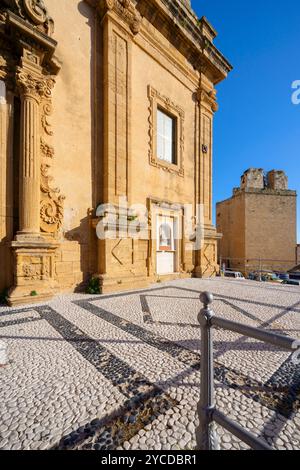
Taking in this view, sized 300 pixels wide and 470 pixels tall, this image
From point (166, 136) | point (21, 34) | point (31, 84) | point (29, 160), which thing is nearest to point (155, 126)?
point (166, 136)

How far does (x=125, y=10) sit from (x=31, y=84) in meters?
4.25

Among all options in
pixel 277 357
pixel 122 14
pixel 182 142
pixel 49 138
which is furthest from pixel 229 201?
pixel 277 357

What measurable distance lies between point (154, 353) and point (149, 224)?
217 inches

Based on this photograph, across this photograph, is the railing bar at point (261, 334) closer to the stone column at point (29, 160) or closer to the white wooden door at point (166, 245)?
the stone column at point (29, 160)

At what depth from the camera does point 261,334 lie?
1002 millimetres

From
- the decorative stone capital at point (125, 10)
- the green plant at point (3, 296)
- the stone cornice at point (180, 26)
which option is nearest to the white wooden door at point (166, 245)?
the green plant at point (3, 296)

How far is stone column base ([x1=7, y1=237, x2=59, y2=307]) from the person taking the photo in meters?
4.61

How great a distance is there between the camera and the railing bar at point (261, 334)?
0.90 metres

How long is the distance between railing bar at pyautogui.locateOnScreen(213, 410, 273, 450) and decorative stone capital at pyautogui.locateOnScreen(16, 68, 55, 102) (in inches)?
258

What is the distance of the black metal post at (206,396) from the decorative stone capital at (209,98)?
440 inches

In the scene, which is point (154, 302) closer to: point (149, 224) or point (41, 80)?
point (149, 224)

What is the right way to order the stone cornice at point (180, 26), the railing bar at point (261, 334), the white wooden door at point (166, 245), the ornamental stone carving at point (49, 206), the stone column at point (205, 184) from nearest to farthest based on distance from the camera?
1. the railing bar at point (261, 334)
2. the ornamental stone carving at point (49, 206)
3. the stone cornice at point (180, 26)
4. the white wooden door at point (166, 245)
5. the stone column at point (205, 184)

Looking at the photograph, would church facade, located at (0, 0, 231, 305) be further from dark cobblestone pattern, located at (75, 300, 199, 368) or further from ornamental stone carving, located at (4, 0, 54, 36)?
dark cobblestone pattern, located at (75, 300, 199, 368)

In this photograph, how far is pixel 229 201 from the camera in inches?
911
